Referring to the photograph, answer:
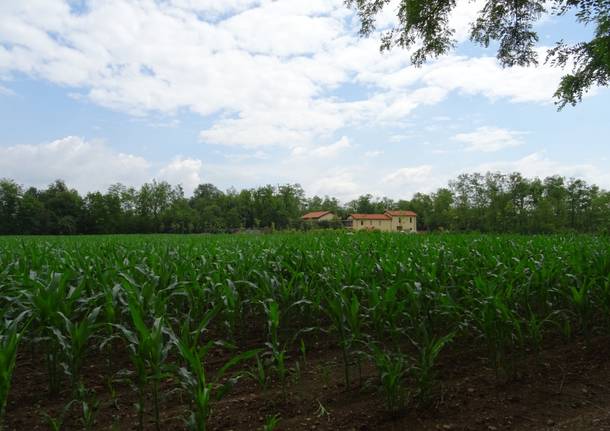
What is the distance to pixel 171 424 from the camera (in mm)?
2631

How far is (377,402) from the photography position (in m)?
2.84

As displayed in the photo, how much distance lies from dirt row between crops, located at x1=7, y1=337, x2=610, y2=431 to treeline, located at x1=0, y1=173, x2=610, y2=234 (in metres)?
52.2

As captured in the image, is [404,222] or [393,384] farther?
[404,222]

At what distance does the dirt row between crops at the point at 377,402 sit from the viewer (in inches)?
102

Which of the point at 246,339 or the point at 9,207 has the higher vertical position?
the point at 9,207

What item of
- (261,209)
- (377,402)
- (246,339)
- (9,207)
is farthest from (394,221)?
(377,402)

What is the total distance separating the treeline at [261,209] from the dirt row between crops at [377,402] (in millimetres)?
52179

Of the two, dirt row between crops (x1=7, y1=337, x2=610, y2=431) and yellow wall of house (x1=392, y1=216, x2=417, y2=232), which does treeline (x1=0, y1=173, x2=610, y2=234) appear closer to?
yellow wall of house (x1=392, y1=216, x2=417, y2=232)

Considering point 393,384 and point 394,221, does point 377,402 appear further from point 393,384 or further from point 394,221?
point 394,221

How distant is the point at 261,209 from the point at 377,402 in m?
82.1

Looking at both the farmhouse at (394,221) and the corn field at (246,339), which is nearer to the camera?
the corn field at (246,339)

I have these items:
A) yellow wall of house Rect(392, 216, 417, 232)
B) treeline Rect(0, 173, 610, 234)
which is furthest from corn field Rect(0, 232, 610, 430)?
yellow wall of house Rect(392, 216, 417, 232)

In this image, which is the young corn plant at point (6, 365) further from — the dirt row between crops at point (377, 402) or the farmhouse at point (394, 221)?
the farmhouse at point (394, 221)

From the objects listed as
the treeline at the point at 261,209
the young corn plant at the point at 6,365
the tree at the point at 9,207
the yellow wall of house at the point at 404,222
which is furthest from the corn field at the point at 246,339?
the yellow wall of house at the point at 404,222
